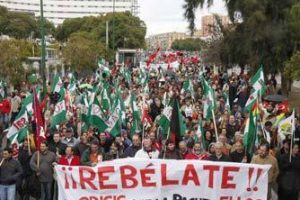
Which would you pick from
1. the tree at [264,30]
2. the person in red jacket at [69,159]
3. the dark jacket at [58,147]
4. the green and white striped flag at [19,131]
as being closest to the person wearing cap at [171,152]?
the person in red jacket at [69,159]

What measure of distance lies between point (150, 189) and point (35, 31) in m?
95.7

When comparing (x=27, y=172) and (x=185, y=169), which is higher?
(x=185, y=169)

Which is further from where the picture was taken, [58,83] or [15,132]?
[58,83]

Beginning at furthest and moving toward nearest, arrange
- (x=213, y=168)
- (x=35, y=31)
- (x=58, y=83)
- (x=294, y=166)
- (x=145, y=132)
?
(x=35, y=31)
(x=58, y=83)
(x=145, y=132)
(x=294, y=166)
(x=213, y=168)

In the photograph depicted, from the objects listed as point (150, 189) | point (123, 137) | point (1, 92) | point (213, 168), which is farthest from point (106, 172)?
point (1, 92)

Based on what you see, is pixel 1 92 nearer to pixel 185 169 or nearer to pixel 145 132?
pixel 145 132

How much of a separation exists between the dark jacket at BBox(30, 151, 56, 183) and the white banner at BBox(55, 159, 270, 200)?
2143mm

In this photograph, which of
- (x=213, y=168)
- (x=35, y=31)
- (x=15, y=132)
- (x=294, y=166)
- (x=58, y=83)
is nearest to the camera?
(x=213, y=168)

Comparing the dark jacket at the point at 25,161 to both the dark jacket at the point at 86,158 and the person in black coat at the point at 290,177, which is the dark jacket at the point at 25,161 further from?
the person in black coat at the point at 290,177

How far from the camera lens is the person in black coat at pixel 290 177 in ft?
29.5

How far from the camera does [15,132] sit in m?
12.0

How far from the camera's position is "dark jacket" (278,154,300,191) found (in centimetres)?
899

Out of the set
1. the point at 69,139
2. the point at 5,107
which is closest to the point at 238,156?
the point at 69,139

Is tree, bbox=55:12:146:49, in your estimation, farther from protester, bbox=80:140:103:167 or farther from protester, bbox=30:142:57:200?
protester, bbox=30:142:57:200
